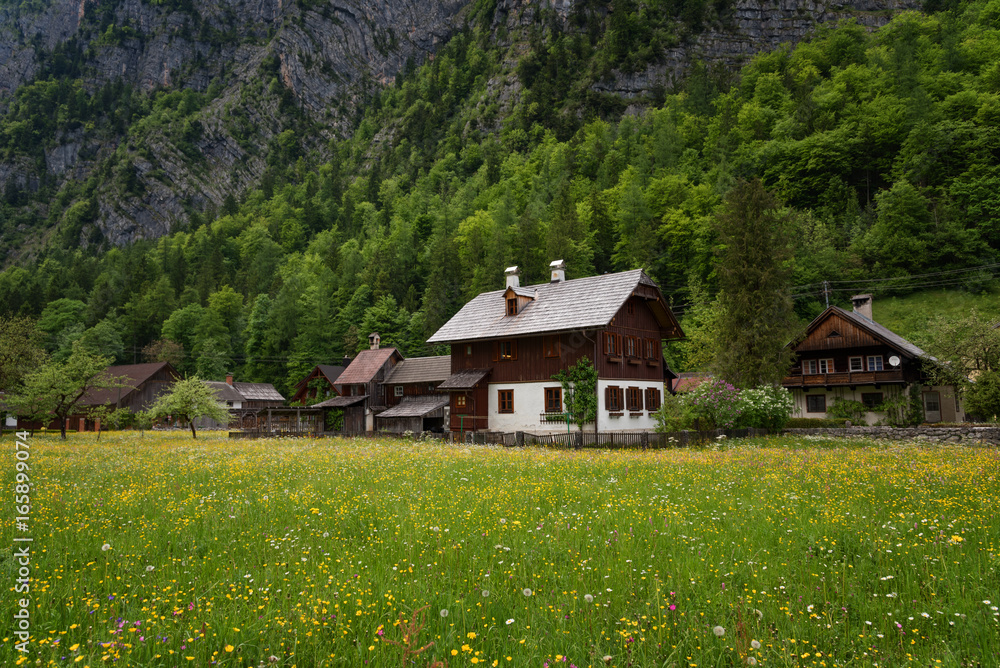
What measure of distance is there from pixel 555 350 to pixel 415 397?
2106 cm

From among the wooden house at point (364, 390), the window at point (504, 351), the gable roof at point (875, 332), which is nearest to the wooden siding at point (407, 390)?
the wooden house at point (364, 390)

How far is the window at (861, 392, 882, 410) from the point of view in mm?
46109

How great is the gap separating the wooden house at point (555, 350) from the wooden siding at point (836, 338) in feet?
46.4

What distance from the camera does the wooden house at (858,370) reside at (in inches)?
1764

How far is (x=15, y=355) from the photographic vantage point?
4634cm

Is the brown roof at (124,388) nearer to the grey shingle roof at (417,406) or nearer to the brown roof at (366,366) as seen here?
the brown roof at (366,366)

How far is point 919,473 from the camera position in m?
14.6

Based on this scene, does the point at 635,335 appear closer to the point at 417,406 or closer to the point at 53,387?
the point at 417,406

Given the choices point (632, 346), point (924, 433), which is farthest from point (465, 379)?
point (924, 433)

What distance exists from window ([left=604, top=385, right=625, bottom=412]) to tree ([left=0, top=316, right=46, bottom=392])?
44.3 metres

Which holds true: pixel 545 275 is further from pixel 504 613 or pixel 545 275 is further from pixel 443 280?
pixel 504 613

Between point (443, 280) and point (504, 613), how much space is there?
8063 centimetres

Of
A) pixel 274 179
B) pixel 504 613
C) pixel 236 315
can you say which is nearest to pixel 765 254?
pixel 504 613

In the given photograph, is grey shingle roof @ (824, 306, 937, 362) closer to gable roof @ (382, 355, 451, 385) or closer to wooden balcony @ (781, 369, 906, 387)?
wooden balcony @ (781, 369, 906, 387)
